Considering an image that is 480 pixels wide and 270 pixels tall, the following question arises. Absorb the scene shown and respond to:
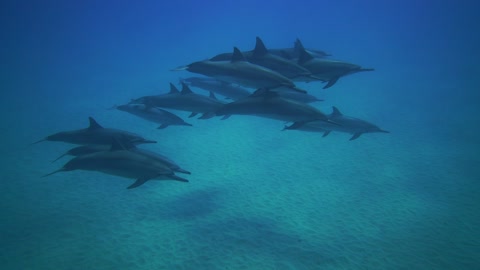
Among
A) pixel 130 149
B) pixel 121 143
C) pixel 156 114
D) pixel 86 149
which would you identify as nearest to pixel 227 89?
pixel 156 114

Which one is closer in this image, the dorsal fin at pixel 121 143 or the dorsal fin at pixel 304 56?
the dorsal fin at pixel 121 143

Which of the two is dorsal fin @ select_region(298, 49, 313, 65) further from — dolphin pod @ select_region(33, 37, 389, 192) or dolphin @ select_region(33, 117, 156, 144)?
dolphin @ select_region(33, 117, 156, 144)

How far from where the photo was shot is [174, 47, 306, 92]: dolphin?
5543 mm

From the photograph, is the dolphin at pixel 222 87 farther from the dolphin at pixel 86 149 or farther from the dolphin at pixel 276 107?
the dolphin at pixel 86 149

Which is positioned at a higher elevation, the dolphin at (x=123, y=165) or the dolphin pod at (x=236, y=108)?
the dolphin pod at (x=236, y=108)

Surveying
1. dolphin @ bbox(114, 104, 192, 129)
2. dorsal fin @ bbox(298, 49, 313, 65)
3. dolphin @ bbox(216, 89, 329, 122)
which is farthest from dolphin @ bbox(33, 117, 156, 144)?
dorsal fin @ bbox(298, 49, 313, 65)

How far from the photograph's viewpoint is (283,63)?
6.06 m

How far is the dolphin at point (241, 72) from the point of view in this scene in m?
5.54

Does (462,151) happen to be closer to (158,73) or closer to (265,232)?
(265,232)

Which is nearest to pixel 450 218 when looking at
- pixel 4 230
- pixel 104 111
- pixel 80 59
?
pixel 4 230

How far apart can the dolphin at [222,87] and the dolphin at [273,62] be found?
333 centimetres

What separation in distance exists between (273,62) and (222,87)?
4.13 metres

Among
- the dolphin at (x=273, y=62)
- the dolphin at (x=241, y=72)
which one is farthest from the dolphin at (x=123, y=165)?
the dolphin at (x=273, y=62)

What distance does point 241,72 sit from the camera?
19.0 ft
